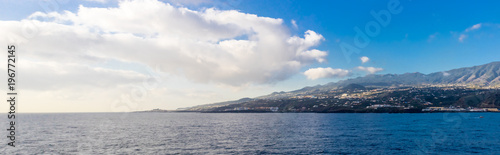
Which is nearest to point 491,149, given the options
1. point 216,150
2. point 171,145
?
point 216,150

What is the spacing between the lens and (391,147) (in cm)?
7281

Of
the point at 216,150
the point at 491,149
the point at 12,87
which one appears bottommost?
the point at 491,149

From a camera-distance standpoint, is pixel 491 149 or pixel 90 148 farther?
pixel 90 148

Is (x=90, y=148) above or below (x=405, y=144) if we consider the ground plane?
above

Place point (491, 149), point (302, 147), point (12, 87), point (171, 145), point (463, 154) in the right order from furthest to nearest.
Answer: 1. point (171, 145)
2. point (302, 147)
3. point (491, 149)
4. point (463, 154)
5. point (12, 87)

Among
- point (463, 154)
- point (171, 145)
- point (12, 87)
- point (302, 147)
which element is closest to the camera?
point (12, 87)

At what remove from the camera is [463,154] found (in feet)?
208

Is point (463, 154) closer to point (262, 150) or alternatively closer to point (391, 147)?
point (391, 147)

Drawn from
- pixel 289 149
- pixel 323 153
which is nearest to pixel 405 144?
pixel 323 153

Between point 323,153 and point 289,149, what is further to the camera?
point 289,149

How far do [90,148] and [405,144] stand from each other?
319 feet

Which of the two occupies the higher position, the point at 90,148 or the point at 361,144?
the point at 90,148

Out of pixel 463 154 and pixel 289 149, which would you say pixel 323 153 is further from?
pixel 463 154

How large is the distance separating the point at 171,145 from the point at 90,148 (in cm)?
2418
